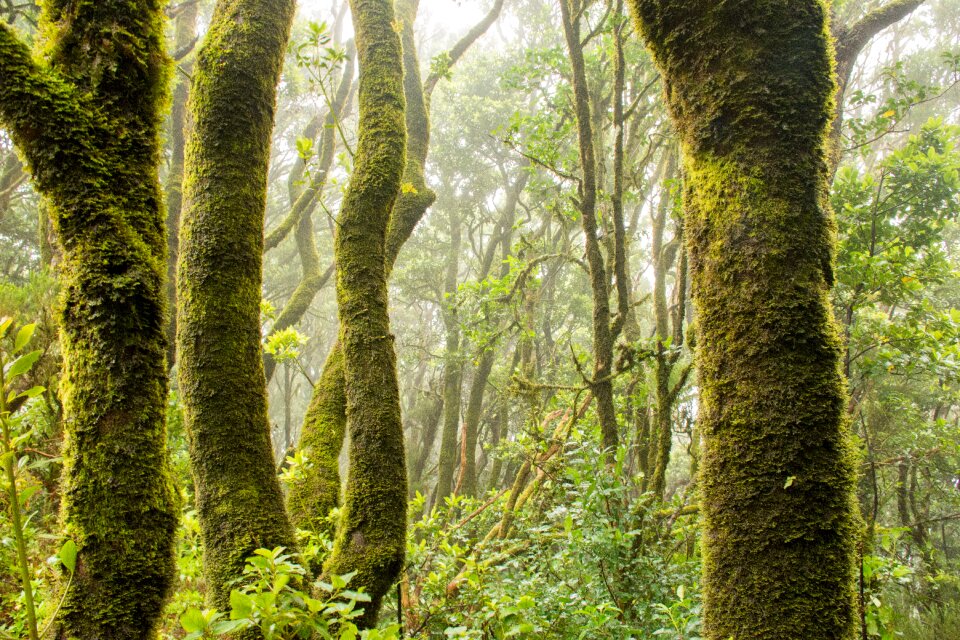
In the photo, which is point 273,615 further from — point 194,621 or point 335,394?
point 335,394

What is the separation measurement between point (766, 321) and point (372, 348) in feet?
5.05

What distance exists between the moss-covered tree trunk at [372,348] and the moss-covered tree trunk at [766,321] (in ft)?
3.78

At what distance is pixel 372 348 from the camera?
2.23m

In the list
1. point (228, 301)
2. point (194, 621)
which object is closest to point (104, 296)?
point (228, 301)

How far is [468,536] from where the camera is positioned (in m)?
6.20

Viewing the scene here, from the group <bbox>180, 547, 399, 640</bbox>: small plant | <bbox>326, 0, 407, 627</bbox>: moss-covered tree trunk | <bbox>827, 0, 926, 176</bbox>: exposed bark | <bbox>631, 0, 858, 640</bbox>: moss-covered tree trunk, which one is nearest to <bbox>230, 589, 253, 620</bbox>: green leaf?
<bbox>180, 547, 399, 640</bbox>: small plant

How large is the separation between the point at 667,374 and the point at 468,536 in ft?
12.9

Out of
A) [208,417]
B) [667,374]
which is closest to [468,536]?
[667,374]

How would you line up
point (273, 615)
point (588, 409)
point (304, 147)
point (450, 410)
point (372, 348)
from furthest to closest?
point (450, 410)
point (588, 409)
point (304, 147)
point (372, 348)
point (273, 615)

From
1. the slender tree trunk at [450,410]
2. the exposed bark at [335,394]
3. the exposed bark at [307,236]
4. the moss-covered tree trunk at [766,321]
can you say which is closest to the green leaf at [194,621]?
the moss-covered tree trunk at [766,321]

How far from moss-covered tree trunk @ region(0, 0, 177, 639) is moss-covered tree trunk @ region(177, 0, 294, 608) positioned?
0.37 m

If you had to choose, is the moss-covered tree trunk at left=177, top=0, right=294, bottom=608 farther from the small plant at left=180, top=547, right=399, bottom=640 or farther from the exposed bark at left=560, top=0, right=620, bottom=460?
the exposed bark at left=560, top=0, right=620, bottom=460

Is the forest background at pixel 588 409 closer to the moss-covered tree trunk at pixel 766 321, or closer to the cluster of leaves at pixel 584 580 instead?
the cluster of leaves at pixel 584 580

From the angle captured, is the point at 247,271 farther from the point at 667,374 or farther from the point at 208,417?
the point at 667,374
